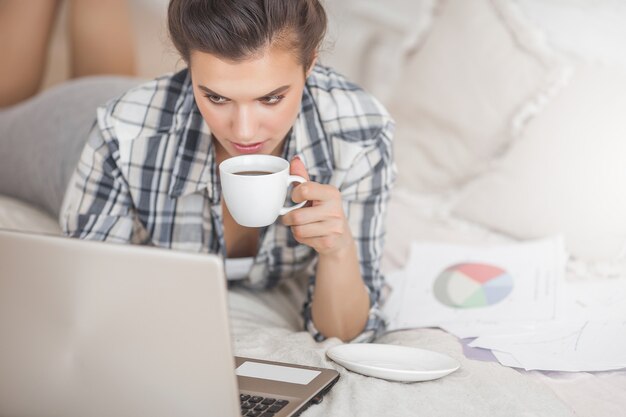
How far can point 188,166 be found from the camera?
138cm

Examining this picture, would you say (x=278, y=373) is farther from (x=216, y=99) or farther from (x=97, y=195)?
(x=97, y=195)

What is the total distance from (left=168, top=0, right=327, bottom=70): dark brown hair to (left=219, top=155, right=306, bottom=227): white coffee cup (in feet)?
0.53

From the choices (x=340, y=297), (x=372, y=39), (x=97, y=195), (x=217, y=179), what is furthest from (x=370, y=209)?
(x=372, y=39)

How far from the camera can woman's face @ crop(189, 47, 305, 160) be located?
1.12 metres

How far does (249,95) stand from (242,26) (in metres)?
0.10

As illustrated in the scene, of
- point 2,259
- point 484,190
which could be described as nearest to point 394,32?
point 484,190

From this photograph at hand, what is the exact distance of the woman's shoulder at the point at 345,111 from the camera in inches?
55.3

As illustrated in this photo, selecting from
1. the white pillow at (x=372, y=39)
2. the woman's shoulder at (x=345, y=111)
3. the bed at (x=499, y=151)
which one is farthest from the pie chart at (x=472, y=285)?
the white pillow at (x=372, y=39)

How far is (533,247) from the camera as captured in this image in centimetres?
166

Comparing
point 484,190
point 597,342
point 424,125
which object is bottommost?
point 597,342

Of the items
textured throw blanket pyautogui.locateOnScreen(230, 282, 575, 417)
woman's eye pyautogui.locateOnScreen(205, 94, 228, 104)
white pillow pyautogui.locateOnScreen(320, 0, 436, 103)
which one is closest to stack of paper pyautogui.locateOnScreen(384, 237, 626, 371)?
textured throw blanket pyautogui.locateOnScreen(230, 282, 575, 417)

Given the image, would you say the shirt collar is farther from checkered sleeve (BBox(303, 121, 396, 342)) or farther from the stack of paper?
the stack of paper

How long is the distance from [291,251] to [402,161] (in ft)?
2.14

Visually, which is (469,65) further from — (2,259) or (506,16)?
(2,259)
